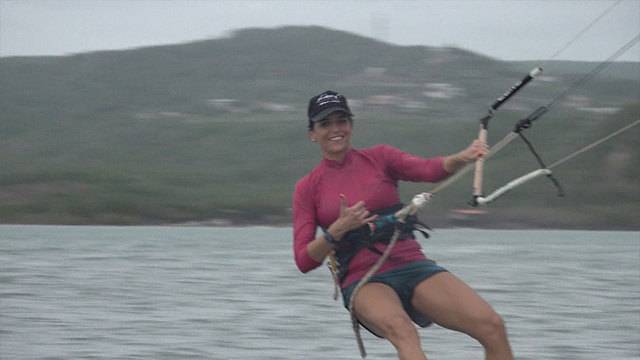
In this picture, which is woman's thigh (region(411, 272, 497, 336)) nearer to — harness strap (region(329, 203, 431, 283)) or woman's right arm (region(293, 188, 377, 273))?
harness strap (region(329, 203, 431, 283))

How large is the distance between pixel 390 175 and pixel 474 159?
58 cm

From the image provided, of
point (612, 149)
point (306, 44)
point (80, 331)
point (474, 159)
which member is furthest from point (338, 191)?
point (306, 44)

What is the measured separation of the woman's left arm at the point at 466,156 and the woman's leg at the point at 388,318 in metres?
0.67

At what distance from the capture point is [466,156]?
20.5ft

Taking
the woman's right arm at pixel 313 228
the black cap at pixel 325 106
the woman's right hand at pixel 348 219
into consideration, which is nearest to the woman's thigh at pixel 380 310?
the woman's right arm at pixel 313 228

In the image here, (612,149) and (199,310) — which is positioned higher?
(199,310)

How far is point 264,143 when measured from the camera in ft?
464

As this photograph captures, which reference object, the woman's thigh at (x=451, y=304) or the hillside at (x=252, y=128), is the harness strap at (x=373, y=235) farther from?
the hillside at (x=252, y=128)

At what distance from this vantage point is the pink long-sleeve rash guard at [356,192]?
6441 mm

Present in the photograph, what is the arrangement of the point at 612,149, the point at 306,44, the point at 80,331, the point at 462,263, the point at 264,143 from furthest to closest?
the point at 306,44 < the point at 264,143 < the point at 612,149 < the point at 462,263 < the point at 80,331

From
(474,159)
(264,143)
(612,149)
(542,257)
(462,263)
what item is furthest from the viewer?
(264,143)

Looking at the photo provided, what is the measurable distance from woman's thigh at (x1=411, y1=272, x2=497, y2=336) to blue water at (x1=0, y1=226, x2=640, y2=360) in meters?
5.68

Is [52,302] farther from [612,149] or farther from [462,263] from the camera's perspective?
[612,149]

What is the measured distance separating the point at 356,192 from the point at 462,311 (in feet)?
2.58
